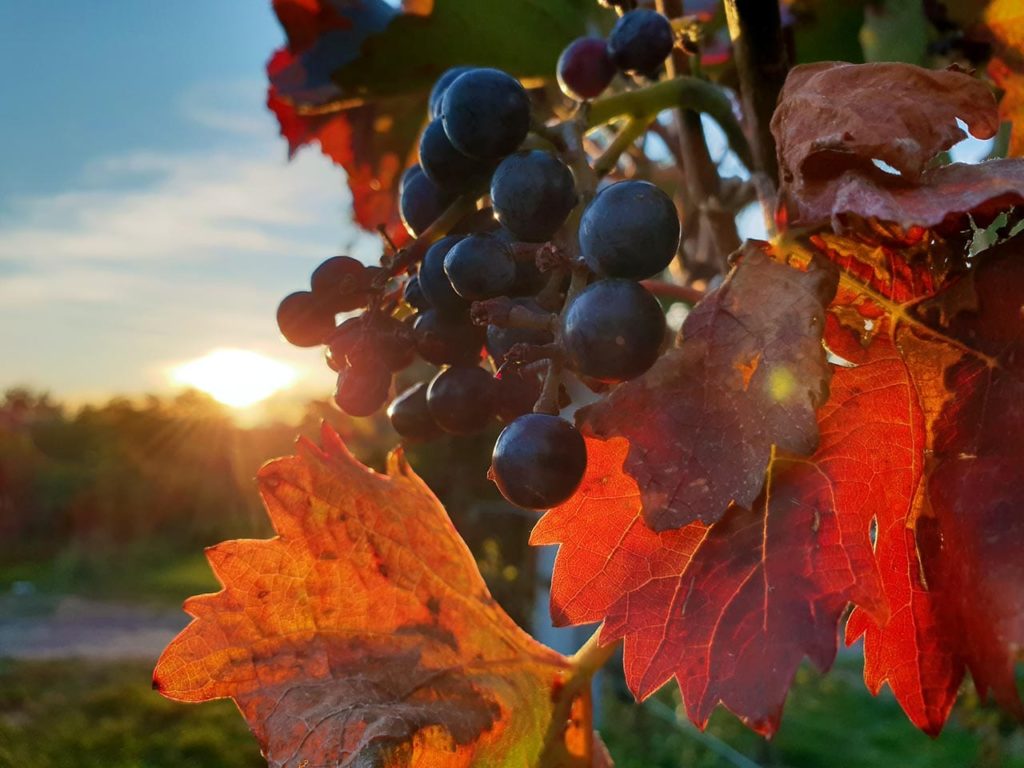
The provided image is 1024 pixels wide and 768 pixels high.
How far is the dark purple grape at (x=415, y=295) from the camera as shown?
0.41m

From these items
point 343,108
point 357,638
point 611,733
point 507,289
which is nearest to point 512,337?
point 507,289

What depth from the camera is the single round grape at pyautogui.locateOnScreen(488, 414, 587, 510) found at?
0.97ft

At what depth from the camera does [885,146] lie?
28 centimetres

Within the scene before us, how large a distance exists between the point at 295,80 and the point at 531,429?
48 centimetres

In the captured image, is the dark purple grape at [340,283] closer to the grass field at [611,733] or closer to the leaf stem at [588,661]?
the leaf stem at [588,661]

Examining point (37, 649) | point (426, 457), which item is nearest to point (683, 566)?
point (426, 457)

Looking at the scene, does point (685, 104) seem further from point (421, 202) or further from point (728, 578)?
point (728, 578)

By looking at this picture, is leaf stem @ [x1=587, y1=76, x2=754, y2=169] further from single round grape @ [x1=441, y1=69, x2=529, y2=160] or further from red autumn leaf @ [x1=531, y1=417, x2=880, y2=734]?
red autumn leaf @ [x1=531, y1=417, x2=880, y2=734]

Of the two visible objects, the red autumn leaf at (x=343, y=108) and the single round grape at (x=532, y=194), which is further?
the red autumn leaf at (x=343, y=108)

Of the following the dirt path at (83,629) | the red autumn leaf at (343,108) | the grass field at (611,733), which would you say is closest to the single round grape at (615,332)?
the red autumn leaf at (343,108)

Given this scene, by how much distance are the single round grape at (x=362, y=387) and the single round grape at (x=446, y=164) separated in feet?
0.28

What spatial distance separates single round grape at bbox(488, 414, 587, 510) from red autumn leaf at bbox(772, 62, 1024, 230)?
0.10 m

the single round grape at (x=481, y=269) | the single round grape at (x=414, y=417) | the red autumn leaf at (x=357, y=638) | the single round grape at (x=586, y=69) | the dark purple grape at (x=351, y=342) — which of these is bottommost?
the red autumn leaf at (x=357, y=638)

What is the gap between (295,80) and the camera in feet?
2.25
